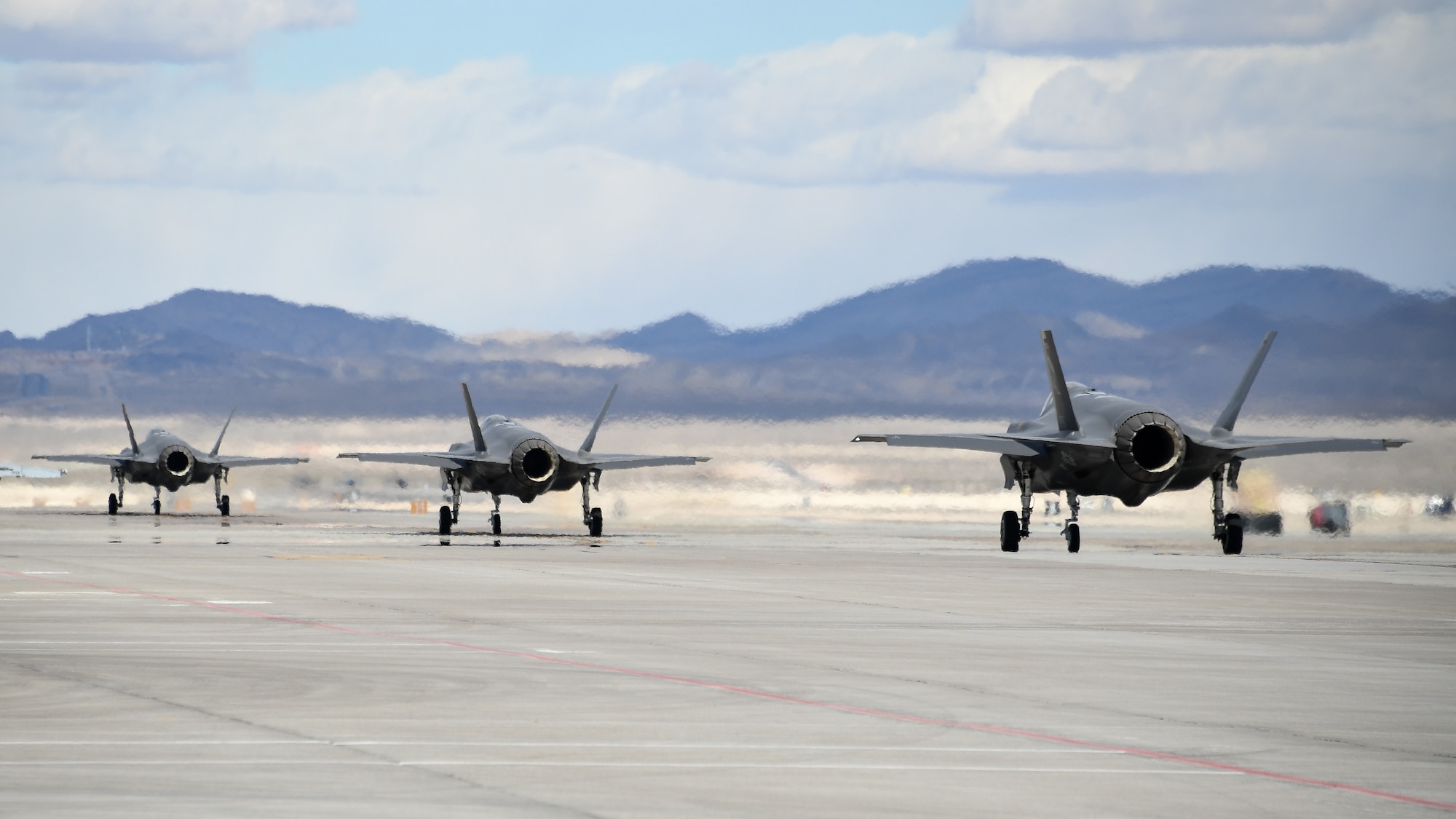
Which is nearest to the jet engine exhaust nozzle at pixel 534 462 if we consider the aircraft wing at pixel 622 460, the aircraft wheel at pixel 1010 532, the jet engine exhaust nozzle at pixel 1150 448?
the aircraft wing at pixel 622 460

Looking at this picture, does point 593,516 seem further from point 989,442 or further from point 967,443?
point 989,442

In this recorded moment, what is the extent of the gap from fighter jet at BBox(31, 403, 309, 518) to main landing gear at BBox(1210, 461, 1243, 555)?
144 feet

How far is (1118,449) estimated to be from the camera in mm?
43562

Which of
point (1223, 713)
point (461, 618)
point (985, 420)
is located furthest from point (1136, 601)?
point (985, 420)

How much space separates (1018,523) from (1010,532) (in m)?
0.29

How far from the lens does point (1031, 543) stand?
52.1 metres

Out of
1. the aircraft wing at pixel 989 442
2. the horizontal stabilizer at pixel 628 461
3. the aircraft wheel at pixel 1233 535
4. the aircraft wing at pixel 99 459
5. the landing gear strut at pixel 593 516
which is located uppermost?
the aircraft wing at pixel 99 459

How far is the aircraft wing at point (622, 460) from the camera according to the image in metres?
55.5

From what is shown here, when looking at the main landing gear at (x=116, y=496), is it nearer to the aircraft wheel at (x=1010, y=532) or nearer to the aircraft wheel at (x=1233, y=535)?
the aircraft wheel at (x=1010, y=532)

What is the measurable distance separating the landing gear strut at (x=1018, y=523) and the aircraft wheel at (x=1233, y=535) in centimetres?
449

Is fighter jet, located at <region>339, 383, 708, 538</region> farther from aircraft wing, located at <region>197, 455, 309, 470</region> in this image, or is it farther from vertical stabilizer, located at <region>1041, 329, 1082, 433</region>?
aircraft wing, located at <region>197, 455, 309, 470</region>

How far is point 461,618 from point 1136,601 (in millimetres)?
9895

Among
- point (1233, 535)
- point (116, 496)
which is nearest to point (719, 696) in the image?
point (1233, 535)

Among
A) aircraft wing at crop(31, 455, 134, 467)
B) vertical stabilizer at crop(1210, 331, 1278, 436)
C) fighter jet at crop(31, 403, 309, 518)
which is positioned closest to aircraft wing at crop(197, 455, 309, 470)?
fighter jet at crop(31, 403, 309, 518)
